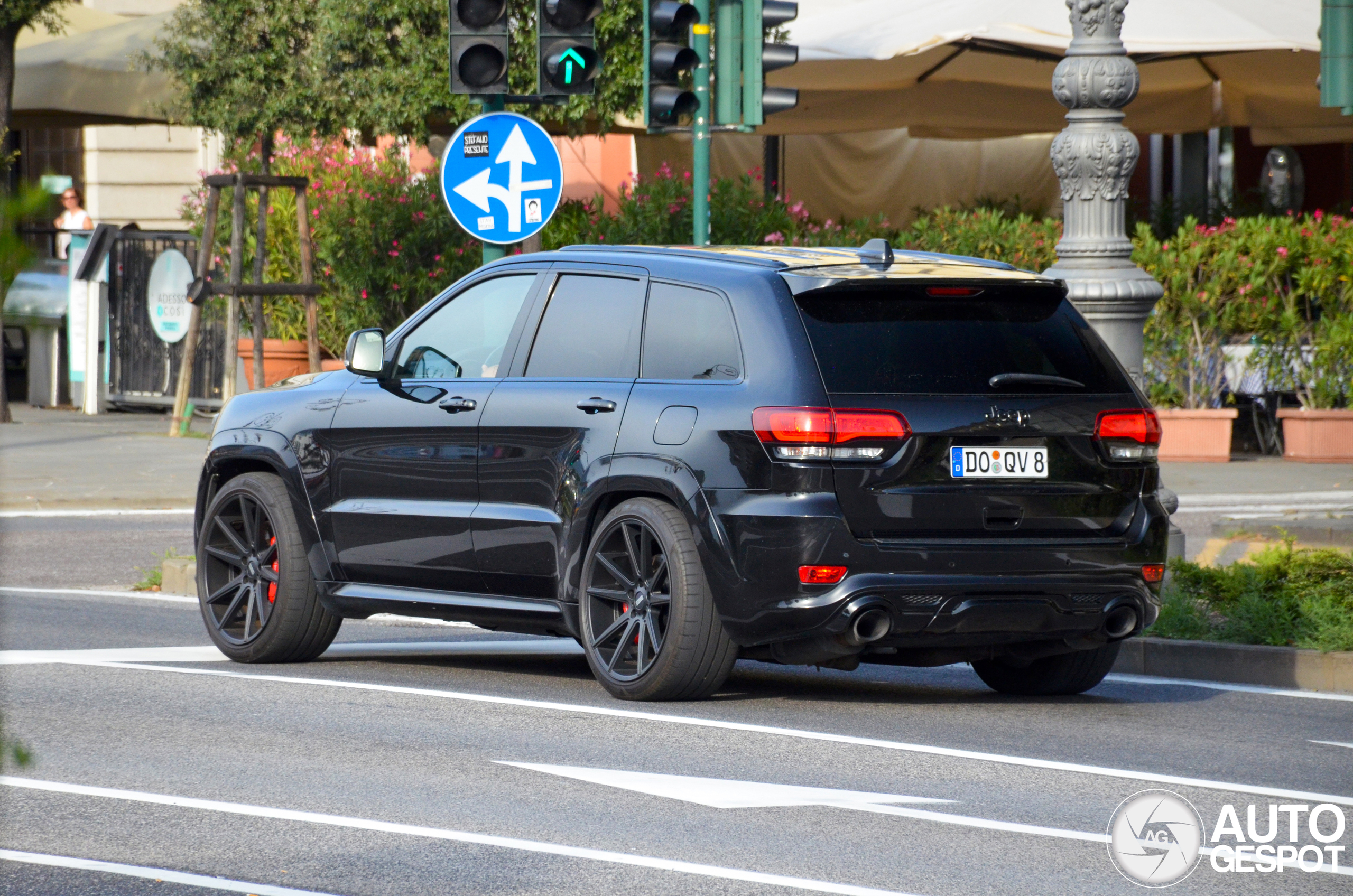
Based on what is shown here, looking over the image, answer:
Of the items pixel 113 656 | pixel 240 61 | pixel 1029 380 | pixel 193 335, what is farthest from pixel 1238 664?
pixel 240 61

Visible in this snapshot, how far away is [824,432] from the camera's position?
23.1ft

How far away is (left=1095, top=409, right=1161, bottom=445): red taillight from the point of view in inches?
295

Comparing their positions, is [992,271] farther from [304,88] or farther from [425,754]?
[304,88]

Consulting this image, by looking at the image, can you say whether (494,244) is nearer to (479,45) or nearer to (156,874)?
(479,45)

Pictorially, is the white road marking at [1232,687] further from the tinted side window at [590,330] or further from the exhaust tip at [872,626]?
the tinted side window at [590,330]

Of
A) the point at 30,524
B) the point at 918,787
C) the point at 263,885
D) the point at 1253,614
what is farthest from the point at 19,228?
the point at 30,524

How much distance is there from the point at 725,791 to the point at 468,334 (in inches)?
118

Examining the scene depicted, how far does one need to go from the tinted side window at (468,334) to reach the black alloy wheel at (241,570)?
2.89 ft

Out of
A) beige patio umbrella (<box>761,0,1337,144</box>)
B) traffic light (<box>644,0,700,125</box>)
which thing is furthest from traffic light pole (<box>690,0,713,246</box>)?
beige patio umbrella (<box>761,0,1337,144</box>)

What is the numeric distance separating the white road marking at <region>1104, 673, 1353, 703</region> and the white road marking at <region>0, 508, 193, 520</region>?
8.60 m

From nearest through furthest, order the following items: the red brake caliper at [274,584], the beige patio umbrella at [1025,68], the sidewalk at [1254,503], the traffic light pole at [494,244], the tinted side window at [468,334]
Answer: the tinted side window at [468,334]
the red brake caliper at [274,584]
the sidewalk at [1254,503]
the traffic light pole at [494,244]
the beige patio umbrella at [1025,68]

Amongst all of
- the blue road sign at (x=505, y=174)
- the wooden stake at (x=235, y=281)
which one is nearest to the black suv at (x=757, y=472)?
the blue road sign at (x=505, y=174)

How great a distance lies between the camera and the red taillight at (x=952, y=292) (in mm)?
7438

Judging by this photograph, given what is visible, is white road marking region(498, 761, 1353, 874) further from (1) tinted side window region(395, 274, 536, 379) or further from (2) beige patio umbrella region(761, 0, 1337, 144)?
(2) beige patio umbrella region(761, 0, 1337, 144)
